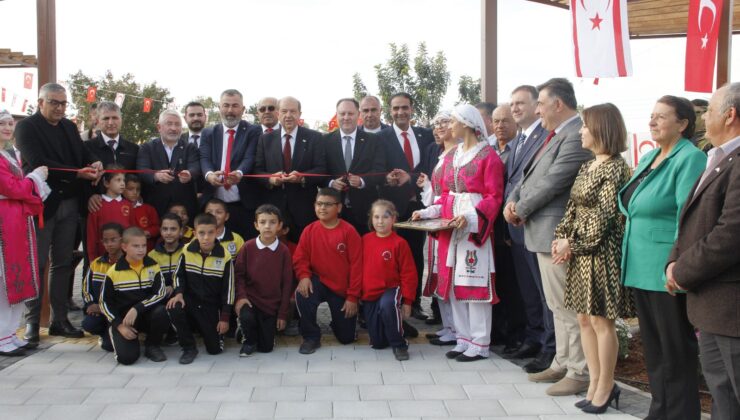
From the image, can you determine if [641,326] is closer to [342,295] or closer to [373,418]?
[373,418]

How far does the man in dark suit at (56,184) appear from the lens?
18.0 feet

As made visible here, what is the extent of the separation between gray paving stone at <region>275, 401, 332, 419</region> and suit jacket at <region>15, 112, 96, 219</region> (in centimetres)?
303

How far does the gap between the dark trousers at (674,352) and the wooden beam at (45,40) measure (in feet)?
18.5

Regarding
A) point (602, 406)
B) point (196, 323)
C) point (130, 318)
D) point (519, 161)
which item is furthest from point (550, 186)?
point (130, 318)

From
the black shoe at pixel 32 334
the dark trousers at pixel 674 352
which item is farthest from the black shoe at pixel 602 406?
the black shoe at pixel 32 334

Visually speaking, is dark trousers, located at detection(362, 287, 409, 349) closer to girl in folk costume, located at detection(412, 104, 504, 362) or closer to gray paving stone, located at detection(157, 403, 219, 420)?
girl in folk costume, located at detection(412, 104, 504, 362)

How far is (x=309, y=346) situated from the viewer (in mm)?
5297

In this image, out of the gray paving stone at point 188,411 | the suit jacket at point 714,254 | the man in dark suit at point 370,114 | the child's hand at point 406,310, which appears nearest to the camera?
the suit jacket at point 714,254

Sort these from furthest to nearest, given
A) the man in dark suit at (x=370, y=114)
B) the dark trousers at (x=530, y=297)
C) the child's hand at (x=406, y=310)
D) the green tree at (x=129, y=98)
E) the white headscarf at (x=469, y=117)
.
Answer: the green tree at (x=129, y=98) < the man in dark suit at (x=370, y=114) < the child's hand at (x=406, y=310) < the white headscarf at (x=469, y=117) < the dark trousers at (x=530, y=297)

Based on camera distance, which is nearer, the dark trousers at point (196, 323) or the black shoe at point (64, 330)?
the dark trousers at point (196, 323)

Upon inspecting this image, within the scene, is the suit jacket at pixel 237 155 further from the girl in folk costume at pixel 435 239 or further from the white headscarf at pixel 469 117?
the white headscarf at pixel 469 117

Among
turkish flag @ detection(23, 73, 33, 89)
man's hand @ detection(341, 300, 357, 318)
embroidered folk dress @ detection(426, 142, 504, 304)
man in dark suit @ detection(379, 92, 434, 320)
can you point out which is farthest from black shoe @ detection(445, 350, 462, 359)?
turkish flag @ detection(23, 73, 33, 89)

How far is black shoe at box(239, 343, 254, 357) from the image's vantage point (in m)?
5.16

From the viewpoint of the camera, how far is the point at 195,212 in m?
6.23
